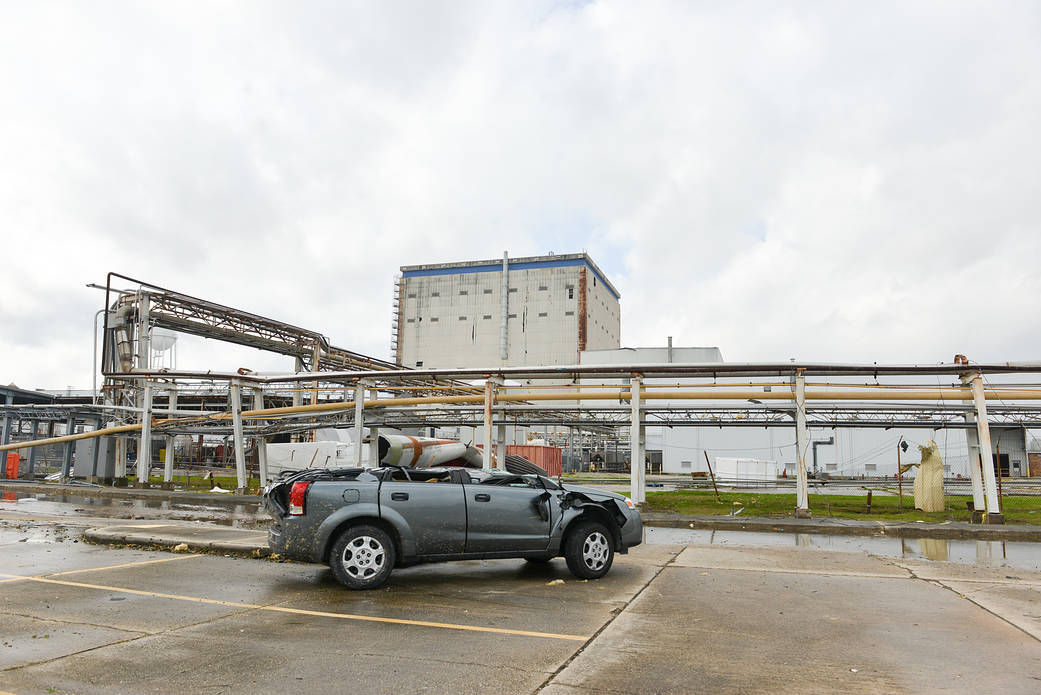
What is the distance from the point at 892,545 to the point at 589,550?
7.06 meters

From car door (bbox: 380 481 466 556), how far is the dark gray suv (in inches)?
0.4

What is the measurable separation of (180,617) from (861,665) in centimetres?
561

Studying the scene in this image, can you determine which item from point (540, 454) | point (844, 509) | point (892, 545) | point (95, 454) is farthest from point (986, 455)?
point (95, 454)

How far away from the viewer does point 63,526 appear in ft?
45.1

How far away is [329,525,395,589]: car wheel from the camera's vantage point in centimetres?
773

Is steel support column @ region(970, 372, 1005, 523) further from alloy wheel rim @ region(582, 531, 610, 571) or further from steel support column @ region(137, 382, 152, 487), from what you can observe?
steel support column @ region(137, 382, 152, 487)

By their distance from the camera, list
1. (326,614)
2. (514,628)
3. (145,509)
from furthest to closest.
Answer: (145,509) < (326,614) < (514,628)

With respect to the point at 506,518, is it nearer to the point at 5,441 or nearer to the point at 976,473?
the point at 976,473

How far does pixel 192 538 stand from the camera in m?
11.4

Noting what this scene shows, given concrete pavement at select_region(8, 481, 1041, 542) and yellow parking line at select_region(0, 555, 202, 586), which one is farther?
concrete pavement at select_region(8, 481, 1041, 542)

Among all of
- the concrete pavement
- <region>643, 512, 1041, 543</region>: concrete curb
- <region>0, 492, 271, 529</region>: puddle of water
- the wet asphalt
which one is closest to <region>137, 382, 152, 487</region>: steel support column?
<region>0, 492, 271, 529</region>: puddle of water

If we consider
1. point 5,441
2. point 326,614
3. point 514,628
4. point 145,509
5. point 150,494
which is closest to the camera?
point 514,628

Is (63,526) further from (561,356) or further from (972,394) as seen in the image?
(561,356)

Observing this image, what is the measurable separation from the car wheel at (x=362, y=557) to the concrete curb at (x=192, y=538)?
9.21 ft
